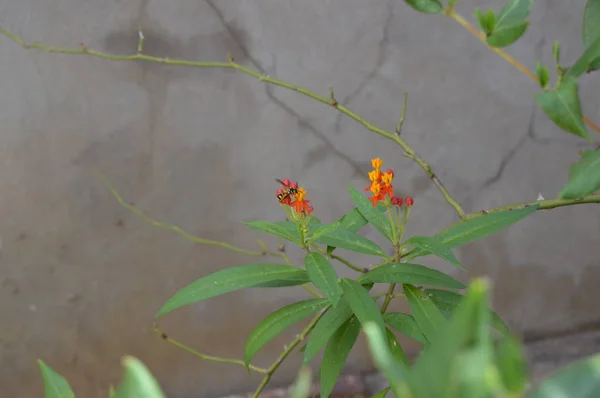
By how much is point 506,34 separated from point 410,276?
0.23 metres

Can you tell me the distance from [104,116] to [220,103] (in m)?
0.20

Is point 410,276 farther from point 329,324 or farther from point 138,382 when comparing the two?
point 138,382

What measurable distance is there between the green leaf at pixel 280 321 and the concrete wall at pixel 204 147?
0.51 m

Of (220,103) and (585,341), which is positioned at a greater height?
(220,103)

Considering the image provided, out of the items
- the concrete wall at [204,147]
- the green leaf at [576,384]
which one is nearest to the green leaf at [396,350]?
the green leaf at [576,384]

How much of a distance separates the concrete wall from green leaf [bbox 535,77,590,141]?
686 millimetres

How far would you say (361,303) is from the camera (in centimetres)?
49

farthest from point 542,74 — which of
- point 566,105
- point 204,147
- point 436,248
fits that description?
point 204,147

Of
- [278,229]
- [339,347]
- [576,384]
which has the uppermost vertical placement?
[278,229]

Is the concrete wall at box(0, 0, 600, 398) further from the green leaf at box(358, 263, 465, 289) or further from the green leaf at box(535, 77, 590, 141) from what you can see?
the green leaf at box(535, 77, 590, 141)

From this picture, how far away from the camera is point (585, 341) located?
125cm

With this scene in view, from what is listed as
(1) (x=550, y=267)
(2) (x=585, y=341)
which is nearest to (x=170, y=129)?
(1) (x=550, y=267)

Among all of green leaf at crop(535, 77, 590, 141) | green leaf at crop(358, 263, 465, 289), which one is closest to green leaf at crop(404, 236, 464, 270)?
green leaf at crop(358, 263, 465, 289)

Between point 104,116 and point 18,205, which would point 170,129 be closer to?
point 104,116
